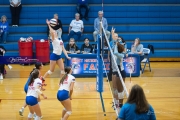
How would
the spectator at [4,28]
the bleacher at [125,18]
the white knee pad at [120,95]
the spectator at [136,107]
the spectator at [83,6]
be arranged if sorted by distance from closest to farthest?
the spectator at [136,107], the white knee pad at [120,95], the spectator at [4,28], the bleacher at [125,18], the spectator at [83,6]

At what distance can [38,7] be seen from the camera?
72.4ft

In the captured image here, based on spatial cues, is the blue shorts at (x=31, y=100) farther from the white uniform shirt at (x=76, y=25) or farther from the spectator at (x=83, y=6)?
the spectator at (x=83, y=6)

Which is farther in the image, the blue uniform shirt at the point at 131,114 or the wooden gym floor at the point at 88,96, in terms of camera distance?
the wooden gym floor at the point at 88,96

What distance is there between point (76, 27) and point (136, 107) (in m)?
14.7

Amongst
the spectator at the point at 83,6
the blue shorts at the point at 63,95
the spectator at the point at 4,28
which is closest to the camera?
the blue shorts at the point at 63,95

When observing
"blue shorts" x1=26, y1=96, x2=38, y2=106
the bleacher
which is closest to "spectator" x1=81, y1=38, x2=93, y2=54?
the bleacher

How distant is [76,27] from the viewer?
20.5m

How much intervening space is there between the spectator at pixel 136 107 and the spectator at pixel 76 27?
14.6 meters

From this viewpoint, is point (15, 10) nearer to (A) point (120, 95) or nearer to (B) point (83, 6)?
(B) point (83, 6)

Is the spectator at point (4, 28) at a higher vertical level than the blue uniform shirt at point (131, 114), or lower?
higher

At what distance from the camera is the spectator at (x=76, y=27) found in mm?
20422

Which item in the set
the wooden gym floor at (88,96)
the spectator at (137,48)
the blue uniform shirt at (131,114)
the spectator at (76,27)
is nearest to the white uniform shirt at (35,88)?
the wooden gym floor at (88,96)

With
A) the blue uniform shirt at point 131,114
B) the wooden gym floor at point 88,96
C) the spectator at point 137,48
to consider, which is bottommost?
the wooden gym floor at point 88,96

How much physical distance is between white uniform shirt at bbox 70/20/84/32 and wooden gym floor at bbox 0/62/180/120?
320cm
